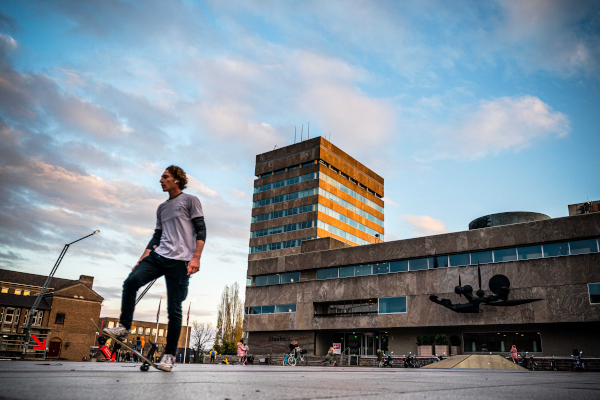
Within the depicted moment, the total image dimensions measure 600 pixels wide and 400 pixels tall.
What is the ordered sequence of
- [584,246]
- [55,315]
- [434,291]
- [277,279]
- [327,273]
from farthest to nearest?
[55,315] < [277,279] < [327,273] < [434,291] < [584,246]

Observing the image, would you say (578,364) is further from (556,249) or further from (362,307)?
(362,307)

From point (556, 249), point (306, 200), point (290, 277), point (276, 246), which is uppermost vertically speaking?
point (306, 200)

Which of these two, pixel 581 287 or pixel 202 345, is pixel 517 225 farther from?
pixel 202 345

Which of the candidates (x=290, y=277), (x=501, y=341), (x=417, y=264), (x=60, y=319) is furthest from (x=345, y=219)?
(x=60, y=319)

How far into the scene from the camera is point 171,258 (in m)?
5.07

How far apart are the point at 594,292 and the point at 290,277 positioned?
26046mm

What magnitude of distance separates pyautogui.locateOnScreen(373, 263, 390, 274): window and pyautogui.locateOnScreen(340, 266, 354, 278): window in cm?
242

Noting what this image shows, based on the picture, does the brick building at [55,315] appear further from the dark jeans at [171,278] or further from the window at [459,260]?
the dark jeans at [171,278]

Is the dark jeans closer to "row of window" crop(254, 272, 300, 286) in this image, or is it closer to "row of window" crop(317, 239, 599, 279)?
"row of window" crop(317, 239, 599, 279)

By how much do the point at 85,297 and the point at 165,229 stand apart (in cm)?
7449

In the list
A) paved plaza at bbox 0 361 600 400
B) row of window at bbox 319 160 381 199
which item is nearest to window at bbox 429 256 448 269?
paved plaza at bbox 0 361 600 400

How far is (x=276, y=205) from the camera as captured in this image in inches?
2702

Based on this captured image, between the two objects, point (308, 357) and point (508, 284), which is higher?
point (508, 284)

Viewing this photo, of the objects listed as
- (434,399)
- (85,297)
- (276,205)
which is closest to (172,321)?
(434,399)
